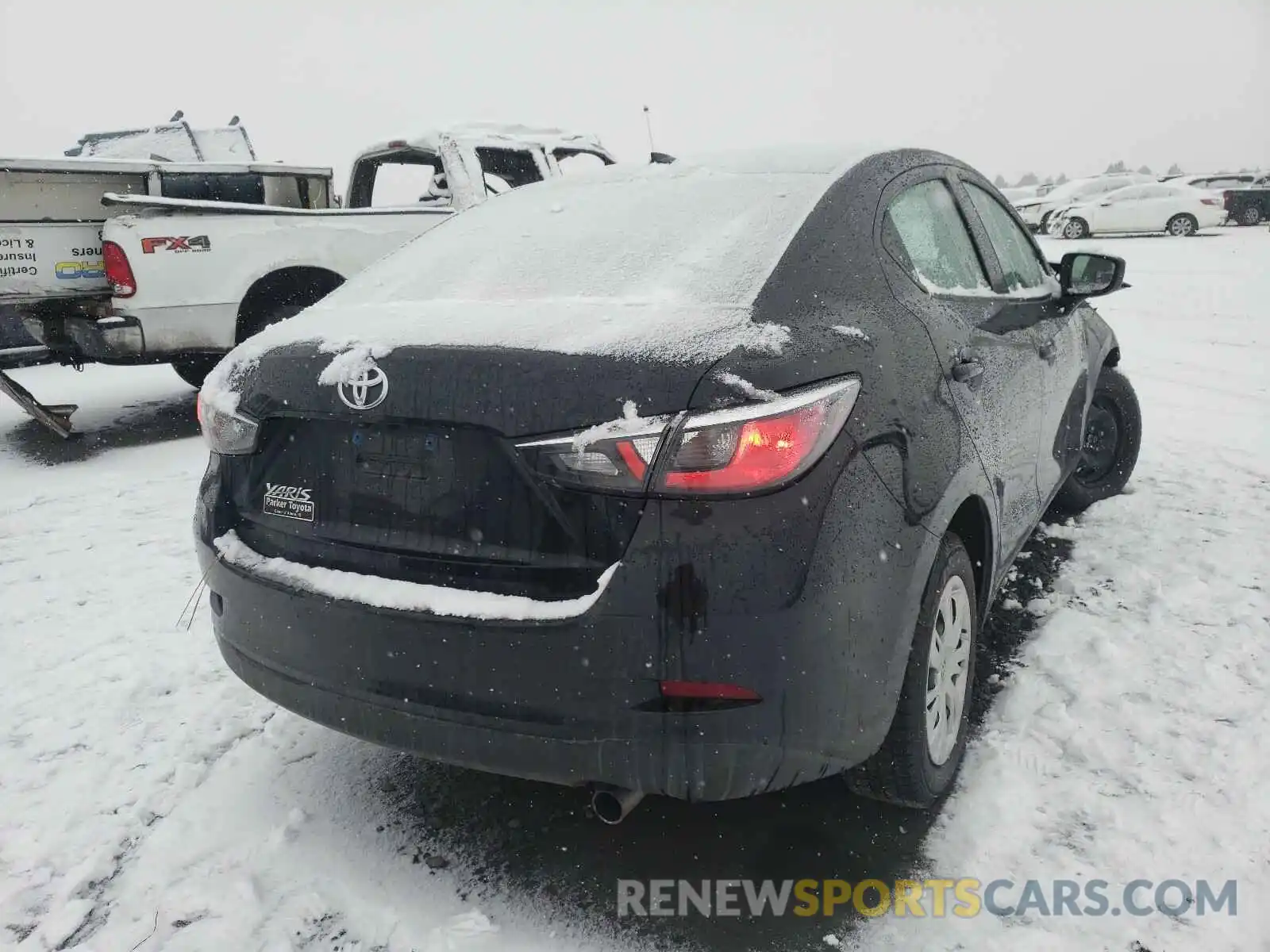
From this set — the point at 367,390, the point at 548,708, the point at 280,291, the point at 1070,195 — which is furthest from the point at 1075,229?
the point at 548,708

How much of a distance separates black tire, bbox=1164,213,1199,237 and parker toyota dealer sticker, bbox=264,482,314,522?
27091 millimetres

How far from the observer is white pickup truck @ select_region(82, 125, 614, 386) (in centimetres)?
599

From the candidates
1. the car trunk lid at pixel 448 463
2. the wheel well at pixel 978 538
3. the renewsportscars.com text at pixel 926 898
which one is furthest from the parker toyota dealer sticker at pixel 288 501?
→ the wheel well at pixel 978 538

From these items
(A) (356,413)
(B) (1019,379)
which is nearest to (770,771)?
(A) (356,413)

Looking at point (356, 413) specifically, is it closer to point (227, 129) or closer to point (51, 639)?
point (51, 639)

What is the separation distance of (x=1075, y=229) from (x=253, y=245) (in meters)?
23.4

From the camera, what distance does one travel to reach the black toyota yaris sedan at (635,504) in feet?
5.62

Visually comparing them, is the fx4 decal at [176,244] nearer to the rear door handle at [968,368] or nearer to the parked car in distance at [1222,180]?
Result: the rear door handle at [968,368]

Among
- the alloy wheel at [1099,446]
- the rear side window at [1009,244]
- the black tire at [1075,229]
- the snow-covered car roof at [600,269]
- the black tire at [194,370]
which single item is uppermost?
the snow-covered car roof at [600,269]

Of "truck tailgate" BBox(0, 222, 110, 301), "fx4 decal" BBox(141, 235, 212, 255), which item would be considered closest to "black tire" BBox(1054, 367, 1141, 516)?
"fx4 decal" BBox(141, 235, 212, 255)

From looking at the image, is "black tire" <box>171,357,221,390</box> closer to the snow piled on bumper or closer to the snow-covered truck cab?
the snow-covered truck cab

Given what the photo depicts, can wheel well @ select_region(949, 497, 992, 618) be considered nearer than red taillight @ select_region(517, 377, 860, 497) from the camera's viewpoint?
No

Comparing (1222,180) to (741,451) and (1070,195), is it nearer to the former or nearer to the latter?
(1070,195)

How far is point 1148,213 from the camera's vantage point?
24094 millimetres
